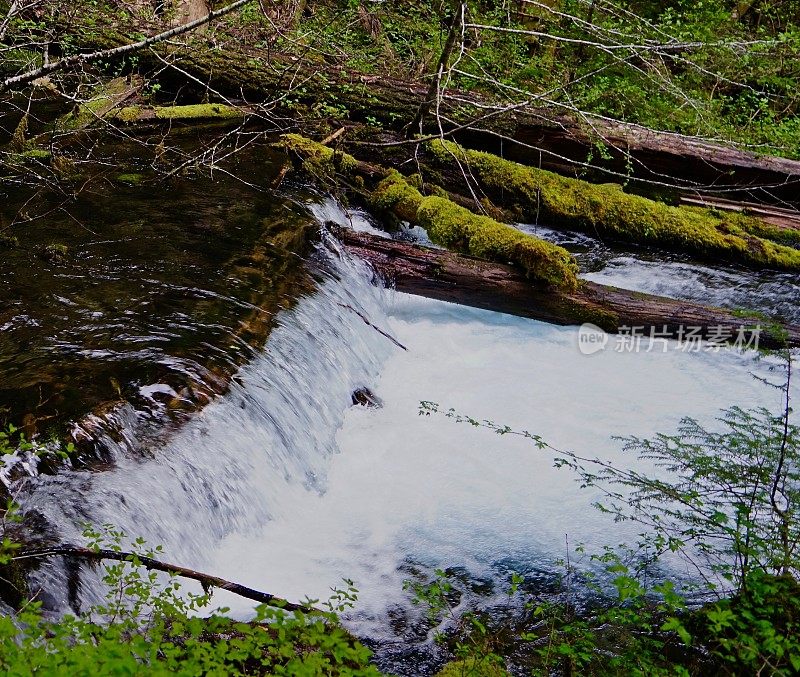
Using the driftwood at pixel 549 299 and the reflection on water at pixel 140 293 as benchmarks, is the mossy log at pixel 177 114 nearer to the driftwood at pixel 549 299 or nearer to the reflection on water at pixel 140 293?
the reflection on water at pixel 140 293

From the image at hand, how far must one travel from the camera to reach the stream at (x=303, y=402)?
Answer: 12.8 feet

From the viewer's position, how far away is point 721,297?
758 cm

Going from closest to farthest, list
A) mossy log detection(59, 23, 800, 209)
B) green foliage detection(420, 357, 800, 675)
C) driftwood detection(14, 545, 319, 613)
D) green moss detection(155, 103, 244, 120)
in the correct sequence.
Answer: driftwood detection(14, 545, 319, 613), green foliage detection(420, 357, 800, 675), mossy log detection(59, 23, 800, 209), green moss detection(155, 103, 244, 120)

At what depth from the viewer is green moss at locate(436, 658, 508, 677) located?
316 centimetres

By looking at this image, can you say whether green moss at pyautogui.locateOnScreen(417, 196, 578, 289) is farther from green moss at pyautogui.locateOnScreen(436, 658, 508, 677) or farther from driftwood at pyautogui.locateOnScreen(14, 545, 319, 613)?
driftwood at pyautogui.locateOnScreen(14, 545, 319, 613)

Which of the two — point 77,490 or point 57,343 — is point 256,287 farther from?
point 77,490

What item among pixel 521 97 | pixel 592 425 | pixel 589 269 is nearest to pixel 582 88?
pixel 521 97

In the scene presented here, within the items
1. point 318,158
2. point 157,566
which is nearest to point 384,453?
point 157,566

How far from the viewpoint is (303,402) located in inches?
203

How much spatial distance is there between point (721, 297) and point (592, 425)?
2907 mm

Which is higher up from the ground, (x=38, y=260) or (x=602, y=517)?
(x=38, y=260)
